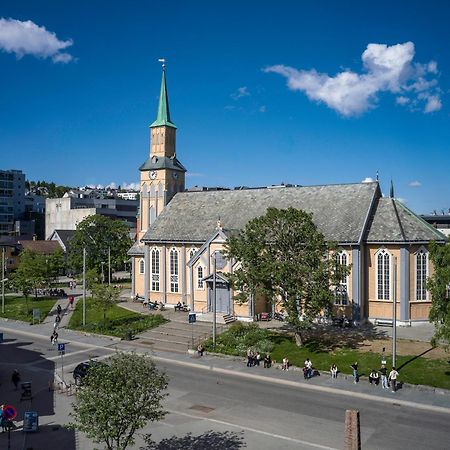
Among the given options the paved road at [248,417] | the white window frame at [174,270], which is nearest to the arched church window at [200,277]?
the white window frame at [174,270]

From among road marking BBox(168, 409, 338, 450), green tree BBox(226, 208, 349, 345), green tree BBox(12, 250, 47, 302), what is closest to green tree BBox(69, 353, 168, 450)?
road marking BBox(168, 409, 338, 450)

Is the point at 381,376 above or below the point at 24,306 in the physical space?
below

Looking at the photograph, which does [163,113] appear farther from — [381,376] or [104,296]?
[381,376]

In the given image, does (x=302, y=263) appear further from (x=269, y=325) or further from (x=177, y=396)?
(x=177, y=396)

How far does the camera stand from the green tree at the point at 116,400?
1856 centimetres

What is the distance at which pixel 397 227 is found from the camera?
4878cm

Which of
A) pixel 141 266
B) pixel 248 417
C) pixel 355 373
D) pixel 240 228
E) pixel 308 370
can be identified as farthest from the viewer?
pixel 141 266

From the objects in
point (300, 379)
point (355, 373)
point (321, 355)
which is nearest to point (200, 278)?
point (321, 355)

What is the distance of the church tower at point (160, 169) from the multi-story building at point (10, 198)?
90049mm

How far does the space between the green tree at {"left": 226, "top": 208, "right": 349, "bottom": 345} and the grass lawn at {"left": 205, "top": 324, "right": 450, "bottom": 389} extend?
183 centimetres

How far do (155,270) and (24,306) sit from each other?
17.0 m

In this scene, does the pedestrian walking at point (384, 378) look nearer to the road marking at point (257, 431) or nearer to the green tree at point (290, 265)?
the green tree at point (290, 265)

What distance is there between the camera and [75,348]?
146 feet

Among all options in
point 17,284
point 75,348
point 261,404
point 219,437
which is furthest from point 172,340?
point 17,284
